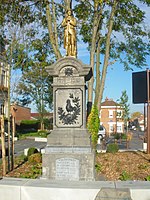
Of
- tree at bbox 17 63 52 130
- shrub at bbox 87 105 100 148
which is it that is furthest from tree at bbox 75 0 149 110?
tree at bbox 17 63 52 130

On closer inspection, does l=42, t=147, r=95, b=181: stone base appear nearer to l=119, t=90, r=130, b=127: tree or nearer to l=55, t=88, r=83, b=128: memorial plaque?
l=55, t=88, r=83, b=128: memorial plaque

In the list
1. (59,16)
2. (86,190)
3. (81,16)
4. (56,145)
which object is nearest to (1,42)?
(59,16)

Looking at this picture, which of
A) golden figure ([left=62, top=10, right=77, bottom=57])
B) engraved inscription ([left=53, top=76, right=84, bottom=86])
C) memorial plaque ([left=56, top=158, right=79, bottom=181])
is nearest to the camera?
memorial plaque ([left=56, top=158, right=79, bottom=181])

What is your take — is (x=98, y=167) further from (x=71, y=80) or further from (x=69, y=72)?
(x=69, y=72)

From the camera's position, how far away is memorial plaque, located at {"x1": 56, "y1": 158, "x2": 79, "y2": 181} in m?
9.17

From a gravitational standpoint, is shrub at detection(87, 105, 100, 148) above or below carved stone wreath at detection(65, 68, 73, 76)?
below

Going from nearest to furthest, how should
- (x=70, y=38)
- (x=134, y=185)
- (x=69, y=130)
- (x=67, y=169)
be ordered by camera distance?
1. (x=134, y=185)
2. (x=67, y=169)
3. (x=69, y=130)
4. (x=70, y=38)

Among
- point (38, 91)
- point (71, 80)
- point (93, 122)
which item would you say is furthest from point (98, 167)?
point (38, 91)

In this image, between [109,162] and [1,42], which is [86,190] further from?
[1,42]

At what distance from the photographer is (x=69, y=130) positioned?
32.5ft

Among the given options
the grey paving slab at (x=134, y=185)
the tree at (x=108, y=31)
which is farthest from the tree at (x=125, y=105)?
the grey paving slab at (x=134, y=185)

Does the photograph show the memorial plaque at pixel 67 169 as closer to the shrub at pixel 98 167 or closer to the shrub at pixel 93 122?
the shrub at pixel 98 167

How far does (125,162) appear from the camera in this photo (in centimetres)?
1193

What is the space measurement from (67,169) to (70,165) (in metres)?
0.14
